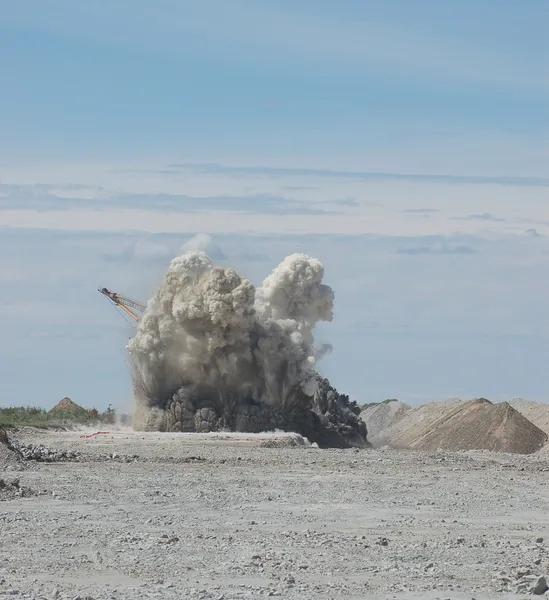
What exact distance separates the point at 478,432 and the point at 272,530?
41332 millimetres

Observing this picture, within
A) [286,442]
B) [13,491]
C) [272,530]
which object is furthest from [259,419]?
[272,530]

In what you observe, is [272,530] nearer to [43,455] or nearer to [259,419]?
[43,455]

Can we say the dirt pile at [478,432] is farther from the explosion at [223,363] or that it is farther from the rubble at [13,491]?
the rubble at [13,491]

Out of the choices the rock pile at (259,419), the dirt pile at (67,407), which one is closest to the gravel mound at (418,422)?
the rock pile at (259,419)

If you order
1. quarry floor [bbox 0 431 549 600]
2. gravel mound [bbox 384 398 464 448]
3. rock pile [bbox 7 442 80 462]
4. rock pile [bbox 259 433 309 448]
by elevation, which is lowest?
quarry floor [bbox 0 431 549 600]

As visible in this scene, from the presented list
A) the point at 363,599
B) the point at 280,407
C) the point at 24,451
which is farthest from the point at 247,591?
the point at 280,407

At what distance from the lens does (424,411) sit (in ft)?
266

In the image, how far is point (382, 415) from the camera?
88438mm

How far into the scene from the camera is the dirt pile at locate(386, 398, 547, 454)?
205ft

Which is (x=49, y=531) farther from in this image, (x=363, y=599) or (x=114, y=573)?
(x=363, y=599)

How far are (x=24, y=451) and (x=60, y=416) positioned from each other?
36.8 metres

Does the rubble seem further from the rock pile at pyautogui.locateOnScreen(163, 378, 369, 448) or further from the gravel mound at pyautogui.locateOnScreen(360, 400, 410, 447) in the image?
the gravel mound at pyautogui.locateOnScreen(360, 400, 410, 447)

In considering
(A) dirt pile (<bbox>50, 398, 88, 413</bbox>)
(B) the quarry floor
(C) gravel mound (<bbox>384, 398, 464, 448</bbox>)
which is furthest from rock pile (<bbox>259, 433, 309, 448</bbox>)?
(A) dirt pile (<bbox>50, 398, 88, 413</bbox>)

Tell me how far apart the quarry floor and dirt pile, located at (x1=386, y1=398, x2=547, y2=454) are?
1911cm
